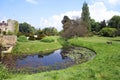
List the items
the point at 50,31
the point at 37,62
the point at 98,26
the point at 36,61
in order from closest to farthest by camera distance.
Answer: the point at 37,62, the point at 36,61, the point at 98,26, the point at 50,31

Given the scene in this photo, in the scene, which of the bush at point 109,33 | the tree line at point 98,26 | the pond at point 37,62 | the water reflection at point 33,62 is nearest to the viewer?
the pond at point 37,62

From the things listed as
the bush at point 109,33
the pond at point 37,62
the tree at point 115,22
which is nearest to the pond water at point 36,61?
the pond at point 37,62

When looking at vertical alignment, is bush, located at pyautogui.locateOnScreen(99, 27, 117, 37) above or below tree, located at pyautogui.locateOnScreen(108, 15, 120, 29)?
below

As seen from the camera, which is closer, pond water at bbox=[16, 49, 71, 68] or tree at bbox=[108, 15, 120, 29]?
pond water at bbox=[16, 49, 71, 68]

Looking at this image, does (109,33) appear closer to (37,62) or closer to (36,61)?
(36,61)

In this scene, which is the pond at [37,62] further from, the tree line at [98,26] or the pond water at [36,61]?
the tree line at [98,26]

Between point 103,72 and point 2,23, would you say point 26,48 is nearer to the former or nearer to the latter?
point 103,72

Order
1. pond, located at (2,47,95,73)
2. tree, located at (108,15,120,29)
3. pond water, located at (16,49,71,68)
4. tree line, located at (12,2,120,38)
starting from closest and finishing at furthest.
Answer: pond, located at (2,47,95,73)
pond water, located at (16,49,71,68)
tree line, located at (12,2,120,38)
tree, located at (108,15,120,29)

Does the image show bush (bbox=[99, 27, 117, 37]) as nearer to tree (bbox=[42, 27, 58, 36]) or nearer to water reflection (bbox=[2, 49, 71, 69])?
tree (bbox=[42, 27, 58, 36])

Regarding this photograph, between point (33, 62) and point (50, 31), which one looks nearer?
A: point (33, 62)

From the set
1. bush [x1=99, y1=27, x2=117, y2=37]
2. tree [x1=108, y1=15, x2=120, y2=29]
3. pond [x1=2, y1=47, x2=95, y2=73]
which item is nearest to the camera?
pond [x1=2, y1=47, x2=95, y2=73]

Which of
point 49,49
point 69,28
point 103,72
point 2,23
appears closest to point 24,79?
point 103,72

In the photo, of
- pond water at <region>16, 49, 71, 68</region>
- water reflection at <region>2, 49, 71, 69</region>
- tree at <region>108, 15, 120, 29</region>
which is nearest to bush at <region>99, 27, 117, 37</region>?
tree at <region>108, 15, 120, 29</region>

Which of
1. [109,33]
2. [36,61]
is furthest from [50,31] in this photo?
[36,61]
